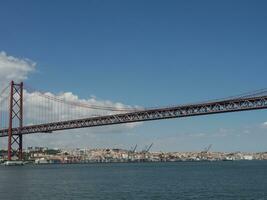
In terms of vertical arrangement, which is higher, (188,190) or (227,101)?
(227,101)

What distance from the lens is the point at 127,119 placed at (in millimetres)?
85500

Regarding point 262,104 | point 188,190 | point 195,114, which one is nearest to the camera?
point 188,190

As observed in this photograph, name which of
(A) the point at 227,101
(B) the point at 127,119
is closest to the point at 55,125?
(B) the point at 127,119

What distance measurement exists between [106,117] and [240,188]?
144 ft

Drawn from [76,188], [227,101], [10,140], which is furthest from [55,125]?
[76,188]

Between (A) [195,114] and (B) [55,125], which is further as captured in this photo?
(B) [55,125]

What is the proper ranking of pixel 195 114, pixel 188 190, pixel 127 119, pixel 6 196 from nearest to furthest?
pixel 6 196, pixel 188 190, pixel 195 114, pixel 127 119

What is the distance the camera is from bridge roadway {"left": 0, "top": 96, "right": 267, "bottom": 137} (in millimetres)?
68188

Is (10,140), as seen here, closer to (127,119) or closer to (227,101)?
(127,119)

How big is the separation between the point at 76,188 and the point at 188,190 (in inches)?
356

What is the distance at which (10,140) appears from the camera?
94250 mm

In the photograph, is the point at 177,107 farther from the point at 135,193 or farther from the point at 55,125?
the point at 135,193

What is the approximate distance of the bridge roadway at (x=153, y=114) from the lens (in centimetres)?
6819

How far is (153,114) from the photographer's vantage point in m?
81.4
